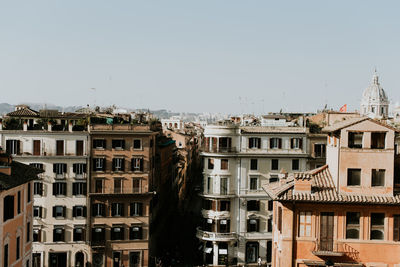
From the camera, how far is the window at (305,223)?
98.7 feet

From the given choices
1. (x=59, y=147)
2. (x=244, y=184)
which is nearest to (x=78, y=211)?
(x=59, y=147)

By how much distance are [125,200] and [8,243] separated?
83.1ft

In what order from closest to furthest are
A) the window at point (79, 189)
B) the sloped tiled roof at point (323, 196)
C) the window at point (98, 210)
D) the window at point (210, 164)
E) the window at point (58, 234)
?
the sloped tiled roof at point (323, 196) → the window at point (58, 234) → the window at point (79, 189) → the window at point (98, 210) → the window at point (210, 164)

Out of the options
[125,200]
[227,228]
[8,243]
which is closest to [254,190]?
[227,228]

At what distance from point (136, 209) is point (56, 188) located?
32.4 ft

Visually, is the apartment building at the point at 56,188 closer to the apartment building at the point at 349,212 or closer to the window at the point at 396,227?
the apartment building at the point at 349,212

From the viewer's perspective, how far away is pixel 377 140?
30.7 metres

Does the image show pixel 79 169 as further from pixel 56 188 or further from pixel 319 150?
pixel 319 150

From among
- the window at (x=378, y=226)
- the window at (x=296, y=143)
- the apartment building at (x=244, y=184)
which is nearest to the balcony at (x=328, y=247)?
the window at (x=378, y=226)

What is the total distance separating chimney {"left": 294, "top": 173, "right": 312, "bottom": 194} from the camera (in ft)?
98.4

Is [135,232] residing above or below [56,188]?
below

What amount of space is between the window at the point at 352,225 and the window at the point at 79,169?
38.8 m

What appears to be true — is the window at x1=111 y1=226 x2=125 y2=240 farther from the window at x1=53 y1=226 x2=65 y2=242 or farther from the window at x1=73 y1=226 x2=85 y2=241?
the window at x1=53 y1=226 x2=65 y2=242

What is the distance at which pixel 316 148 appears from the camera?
65.8 m
